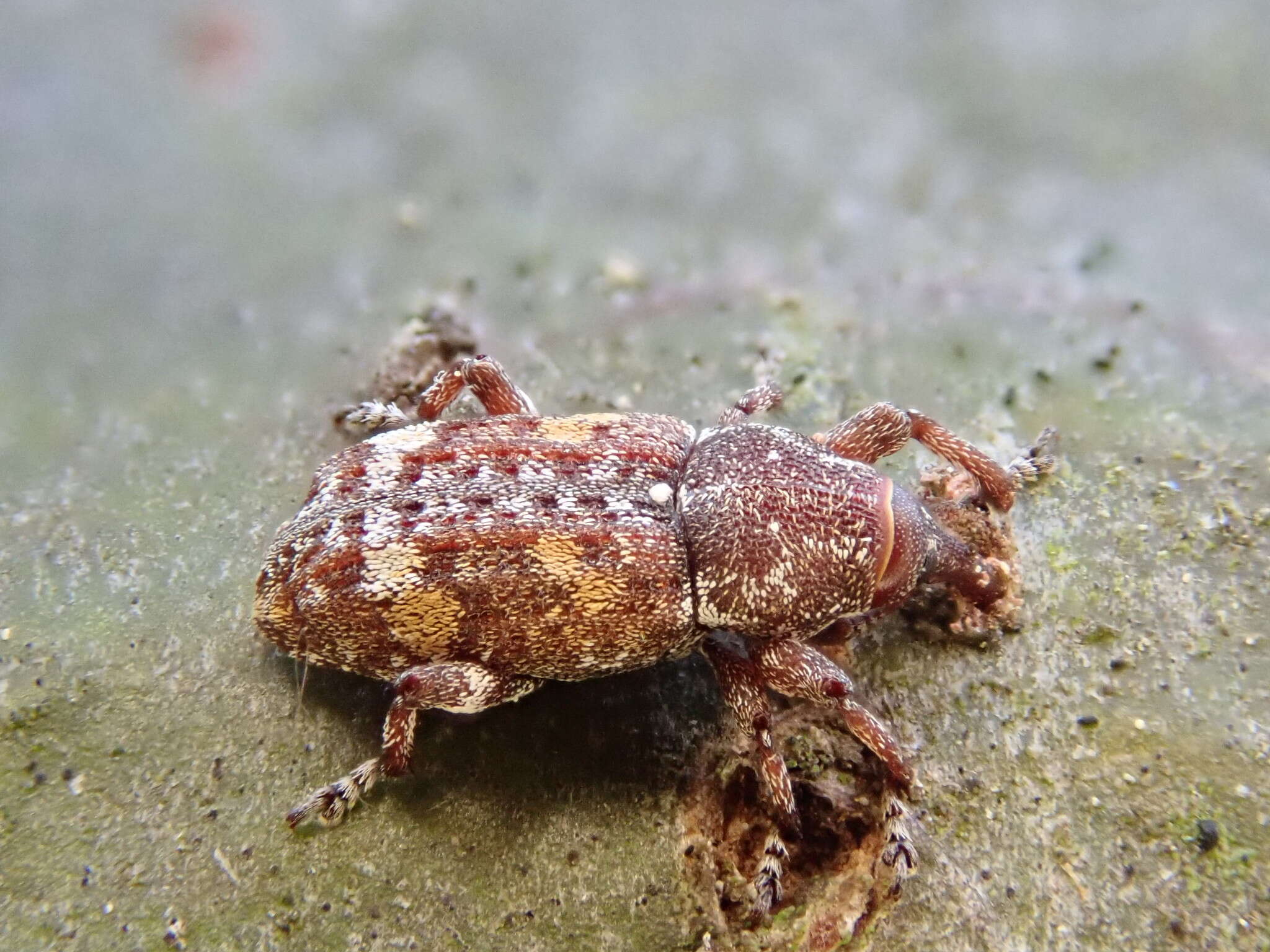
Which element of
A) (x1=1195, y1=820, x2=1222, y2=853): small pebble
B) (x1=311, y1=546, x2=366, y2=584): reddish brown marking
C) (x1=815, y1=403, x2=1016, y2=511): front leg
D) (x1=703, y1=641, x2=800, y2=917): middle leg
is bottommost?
(x1=1195, y1=820, x2=1222, y2=853): small pebble

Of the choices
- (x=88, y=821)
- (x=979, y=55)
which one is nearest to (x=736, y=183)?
(x=979, y=55)

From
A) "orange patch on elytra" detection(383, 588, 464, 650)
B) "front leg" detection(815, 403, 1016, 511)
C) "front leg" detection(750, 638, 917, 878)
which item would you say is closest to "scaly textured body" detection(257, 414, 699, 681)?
"orange patch on elytra" detection(383, 588, 464, 650)

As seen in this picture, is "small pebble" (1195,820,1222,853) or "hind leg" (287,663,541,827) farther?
"hind leg" (287,663,541,827)

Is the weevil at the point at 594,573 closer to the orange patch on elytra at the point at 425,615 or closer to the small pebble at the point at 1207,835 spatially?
the orange patch on elytra at the point at 425,615

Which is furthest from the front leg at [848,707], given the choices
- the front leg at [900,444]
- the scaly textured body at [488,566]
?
the front leg at [900,444]

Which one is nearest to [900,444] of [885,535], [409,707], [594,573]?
[885,535]

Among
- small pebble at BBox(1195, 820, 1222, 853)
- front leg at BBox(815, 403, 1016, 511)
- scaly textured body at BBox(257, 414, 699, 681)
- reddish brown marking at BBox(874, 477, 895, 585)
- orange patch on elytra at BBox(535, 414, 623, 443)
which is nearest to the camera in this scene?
small pebble at BBox(1195, 820, 1222, 853)

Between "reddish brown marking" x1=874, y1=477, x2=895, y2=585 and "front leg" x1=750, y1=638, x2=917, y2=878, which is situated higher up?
"reddish brown marking" x1=874, y1=477, x2=895, y2=585

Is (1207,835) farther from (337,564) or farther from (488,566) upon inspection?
(337,564)

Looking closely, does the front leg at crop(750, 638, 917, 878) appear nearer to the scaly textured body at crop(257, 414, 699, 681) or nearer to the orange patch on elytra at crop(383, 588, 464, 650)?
the scaly textured body at crop(257, 414, 699, 681)
